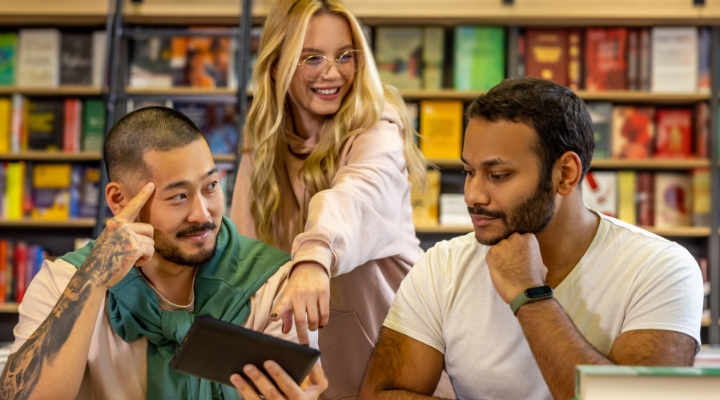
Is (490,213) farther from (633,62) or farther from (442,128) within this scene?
(633,62)

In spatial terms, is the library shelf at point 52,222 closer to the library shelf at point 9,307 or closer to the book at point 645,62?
the library shelf at point 9,307

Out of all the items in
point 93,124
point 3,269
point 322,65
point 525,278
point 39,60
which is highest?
point 39,60

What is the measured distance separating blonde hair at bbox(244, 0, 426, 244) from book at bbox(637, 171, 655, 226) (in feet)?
9.01

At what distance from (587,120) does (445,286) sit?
18.1 inches

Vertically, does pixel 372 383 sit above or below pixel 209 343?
below

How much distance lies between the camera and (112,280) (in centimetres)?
149

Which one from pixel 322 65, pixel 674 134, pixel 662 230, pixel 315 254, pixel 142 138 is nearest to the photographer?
pixel 315 254

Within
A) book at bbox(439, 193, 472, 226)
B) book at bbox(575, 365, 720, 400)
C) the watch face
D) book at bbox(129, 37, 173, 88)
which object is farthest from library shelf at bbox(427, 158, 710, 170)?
book at bbox(575, 365, 720, 400)

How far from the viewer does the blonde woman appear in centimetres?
190

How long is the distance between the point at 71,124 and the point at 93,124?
132 millimetres

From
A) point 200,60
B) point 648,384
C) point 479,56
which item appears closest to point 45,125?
point 200,60

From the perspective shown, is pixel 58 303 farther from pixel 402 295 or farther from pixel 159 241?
pixel 402 295

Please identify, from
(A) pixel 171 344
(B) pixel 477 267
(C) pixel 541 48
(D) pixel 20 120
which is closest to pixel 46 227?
(D) pixel 20 120

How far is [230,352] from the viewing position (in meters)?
1.21
